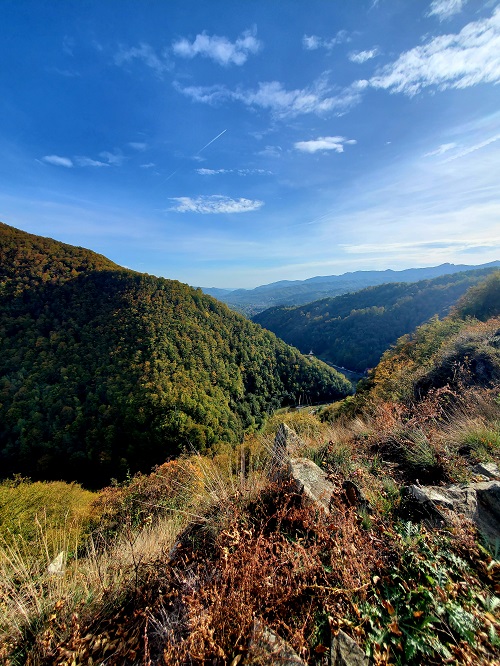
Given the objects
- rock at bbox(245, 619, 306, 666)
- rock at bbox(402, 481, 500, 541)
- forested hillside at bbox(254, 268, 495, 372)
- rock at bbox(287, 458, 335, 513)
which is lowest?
forested hillside at bbox(254, 268, 495, 372)

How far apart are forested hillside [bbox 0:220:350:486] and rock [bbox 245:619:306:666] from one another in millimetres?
31820

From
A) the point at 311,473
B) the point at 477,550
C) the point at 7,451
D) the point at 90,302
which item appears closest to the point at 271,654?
the point at 477,550

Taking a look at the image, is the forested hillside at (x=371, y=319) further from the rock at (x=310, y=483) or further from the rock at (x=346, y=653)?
the rock at (x=346, y=653)

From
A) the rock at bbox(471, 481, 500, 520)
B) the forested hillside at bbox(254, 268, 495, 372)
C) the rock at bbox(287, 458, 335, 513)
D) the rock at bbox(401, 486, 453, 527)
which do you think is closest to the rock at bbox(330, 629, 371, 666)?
the rock at bbox(287, 458, 335, 513)

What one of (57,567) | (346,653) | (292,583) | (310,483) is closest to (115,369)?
(57,567)

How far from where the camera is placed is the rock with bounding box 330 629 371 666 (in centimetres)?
141

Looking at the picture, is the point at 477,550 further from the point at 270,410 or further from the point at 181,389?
the point at 270,410

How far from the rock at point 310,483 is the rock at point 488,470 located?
1.69 meters

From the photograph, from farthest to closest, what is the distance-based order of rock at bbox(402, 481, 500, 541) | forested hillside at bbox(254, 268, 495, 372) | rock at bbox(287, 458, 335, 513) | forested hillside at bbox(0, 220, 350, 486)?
forested hillside at bbox(254, 268, 495, 372) → forested hillside at bbox(0, 220, 350, 486) → rock at bbox(287, 458, 335, 513) → rock at bbox(402, 481, 500, 541)

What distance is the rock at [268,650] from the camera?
136 cm

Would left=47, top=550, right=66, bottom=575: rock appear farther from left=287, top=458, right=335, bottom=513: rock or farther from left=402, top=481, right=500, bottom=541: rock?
left=402, top=481, right=500, bottom=541: rock

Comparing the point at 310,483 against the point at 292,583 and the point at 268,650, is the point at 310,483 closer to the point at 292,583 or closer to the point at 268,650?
the point at 292,583

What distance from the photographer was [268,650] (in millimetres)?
1421

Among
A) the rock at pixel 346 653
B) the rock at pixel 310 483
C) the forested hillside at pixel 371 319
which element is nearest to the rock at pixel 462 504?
the rock at pixel 310 483
